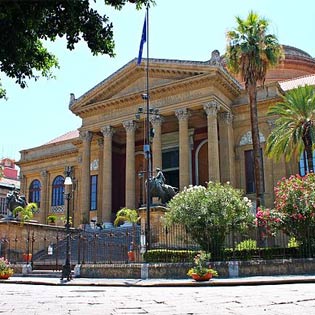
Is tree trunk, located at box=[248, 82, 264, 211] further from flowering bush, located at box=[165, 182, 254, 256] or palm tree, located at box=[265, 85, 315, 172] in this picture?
flowering bush, located at box=[165, 182, 254, 256]

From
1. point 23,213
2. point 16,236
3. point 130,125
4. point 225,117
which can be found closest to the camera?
point 16,236

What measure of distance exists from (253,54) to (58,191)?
103 ft

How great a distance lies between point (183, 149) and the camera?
35875 millimetres

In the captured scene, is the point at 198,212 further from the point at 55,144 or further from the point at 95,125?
the point at 55,144

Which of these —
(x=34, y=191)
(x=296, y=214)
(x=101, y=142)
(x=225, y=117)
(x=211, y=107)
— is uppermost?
(x=211, y=107)

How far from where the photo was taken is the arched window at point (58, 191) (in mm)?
51463

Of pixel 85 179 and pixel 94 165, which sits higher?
pixel 94 165

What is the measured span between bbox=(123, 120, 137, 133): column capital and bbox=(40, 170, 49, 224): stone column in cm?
1720

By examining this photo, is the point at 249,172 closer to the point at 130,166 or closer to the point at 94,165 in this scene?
the point at 130,166

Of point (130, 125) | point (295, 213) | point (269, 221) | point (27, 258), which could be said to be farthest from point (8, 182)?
point (295, 213)

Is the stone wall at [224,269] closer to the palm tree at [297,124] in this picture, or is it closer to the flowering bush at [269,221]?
the flowering bush at [269,221]

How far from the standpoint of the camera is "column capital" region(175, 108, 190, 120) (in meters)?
36.7

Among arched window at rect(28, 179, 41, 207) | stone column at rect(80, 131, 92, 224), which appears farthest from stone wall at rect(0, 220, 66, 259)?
arched window at rect(28, 179, 41, 207)

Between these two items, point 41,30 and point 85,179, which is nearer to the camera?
point 41,30
